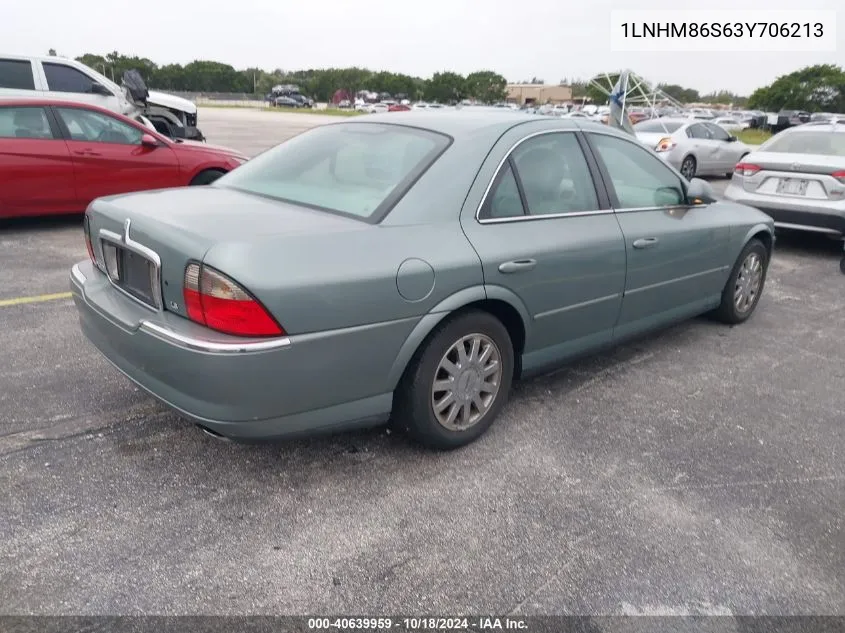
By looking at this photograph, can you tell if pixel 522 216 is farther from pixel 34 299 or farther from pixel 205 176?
pixel 205 176

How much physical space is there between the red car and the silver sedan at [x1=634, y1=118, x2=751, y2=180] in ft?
31.6

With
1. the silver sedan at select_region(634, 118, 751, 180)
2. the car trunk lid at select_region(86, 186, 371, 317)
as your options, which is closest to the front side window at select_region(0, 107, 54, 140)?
the car trunk lid at select_region(86, 186, 371, 317)

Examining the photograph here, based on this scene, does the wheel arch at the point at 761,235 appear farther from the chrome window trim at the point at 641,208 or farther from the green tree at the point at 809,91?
the green tree at the point at 809,91

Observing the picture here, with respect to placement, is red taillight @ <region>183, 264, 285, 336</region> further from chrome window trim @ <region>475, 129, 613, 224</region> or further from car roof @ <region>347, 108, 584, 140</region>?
car roof @ <region>347, 108, 584, 140</region>

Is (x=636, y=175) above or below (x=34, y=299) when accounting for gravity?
above

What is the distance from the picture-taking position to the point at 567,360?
380 cm

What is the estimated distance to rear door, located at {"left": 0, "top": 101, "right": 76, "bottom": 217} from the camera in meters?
7.11

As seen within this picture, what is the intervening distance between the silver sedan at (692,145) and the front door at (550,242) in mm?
11046

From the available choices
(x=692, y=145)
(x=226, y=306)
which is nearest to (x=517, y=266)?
(x=226, y=306)

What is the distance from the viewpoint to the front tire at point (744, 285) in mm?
5062

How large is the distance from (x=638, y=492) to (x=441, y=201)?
1.52m

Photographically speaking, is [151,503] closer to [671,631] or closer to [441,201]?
[441,201]

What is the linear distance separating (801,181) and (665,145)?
6.85 m

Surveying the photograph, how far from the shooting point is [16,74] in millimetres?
10141
